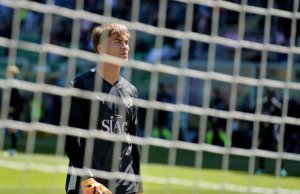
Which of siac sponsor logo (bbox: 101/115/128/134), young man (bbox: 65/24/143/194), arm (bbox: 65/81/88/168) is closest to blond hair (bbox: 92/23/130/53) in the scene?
young man (bbox: 65/24/143/194)

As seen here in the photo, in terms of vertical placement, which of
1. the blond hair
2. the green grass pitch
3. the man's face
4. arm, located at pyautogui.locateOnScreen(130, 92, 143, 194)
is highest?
the blond hair

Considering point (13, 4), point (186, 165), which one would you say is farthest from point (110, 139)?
point (186, 165)

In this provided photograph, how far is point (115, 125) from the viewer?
5.39 meters

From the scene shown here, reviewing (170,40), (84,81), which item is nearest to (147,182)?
(84,81)

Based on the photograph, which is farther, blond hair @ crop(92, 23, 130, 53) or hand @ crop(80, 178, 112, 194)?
blond hair @ crop(92, 23, 130, 53)

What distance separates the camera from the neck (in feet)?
17.8

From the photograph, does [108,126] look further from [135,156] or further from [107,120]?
[135,156]

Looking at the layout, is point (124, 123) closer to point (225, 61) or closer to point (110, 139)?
point (110, 139)

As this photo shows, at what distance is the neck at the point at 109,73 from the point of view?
5434 mm

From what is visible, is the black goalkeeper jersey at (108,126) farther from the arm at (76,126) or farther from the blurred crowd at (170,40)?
the blurred crowd at (170,40)

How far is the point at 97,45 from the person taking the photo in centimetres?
535

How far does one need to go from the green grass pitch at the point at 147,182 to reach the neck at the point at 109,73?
149 inches

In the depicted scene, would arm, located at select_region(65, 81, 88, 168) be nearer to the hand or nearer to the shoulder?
the shoulder

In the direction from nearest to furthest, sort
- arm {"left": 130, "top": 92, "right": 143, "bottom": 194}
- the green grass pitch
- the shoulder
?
the shoulder, arm {"left": 130, "top": 92, "right": 143, "bottom": 194}, the green grass pitch
